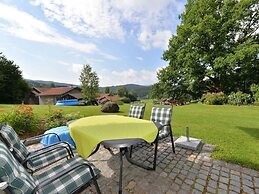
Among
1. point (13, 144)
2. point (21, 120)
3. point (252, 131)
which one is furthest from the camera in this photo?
point (252, 131)

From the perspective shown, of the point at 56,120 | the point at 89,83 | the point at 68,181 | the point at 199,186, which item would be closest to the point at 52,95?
the point at 89,83

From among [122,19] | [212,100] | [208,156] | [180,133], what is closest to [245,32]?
[212,100]

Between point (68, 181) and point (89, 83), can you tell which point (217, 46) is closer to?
point (89, 83)

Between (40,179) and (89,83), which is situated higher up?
(89,83)

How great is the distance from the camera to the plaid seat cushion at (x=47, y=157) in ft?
7.39

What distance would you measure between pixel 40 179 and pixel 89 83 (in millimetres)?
21860

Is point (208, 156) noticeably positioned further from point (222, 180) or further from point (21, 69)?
point (21, 69)

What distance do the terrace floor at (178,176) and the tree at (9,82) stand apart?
27.8 meters

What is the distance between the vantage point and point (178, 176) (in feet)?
8.68

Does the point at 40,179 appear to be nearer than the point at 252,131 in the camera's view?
Yes

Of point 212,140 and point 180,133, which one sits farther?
point 180,133

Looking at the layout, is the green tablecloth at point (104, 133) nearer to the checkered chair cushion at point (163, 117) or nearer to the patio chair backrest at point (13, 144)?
the patio chair backrest at point (13, 144)

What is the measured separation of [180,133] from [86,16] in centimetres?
566

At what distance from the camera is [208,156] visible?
339cm
